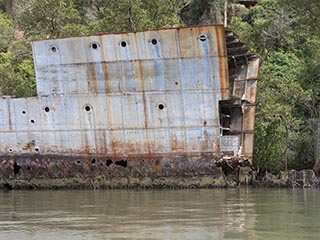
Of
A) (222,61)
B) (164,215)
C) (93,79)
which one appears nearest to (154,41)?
(222,61)

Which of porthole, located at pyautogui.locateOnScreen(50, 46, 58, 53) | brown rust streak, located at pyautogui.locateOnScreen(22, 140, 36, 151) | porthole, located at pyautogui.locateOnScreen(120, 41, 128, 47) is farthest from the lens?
brown rust streak, located at pyautogui.locateOnScreen(22, 140, 36, 151)

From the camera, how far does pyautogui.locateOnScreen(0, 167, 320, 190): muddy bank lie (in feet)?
59.9

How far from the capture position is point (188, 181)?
18.2m

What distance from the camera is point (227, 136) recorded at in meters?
18.3

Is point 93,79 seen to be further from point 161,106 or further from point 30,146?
point 30,146

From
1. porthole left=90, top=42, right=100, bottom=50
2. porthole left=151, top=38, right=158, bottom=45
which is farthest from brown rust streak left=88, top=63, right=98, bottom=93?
porthole left=151, top=38, right=158, bottom=45

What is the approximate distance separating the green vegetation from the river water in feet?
16.5

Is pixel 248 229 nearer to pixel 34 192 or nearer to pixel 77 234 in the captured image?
pixel 77 234

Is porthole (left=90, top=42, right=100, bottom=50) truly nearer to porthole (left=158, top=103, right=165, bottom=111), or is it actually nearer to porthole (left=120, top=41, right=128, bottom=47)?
porthole (left=120, top=41, right=128, bottom=47)

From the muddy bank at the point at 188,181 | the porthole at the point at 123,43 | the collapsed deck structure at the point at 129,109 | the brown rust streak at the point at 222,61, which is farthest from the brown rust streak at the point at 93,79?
the brown rust streak at the point at 222,61

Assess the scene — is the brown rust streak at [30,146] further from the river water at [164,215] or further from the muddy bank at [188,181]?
the river water at [164,215]

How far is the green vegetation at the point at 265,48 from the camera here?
70.9 ft

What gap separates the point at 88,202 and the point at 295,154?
10923 millimetres

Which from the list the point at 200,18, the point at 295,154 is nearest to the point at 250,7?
the point at 200,18
